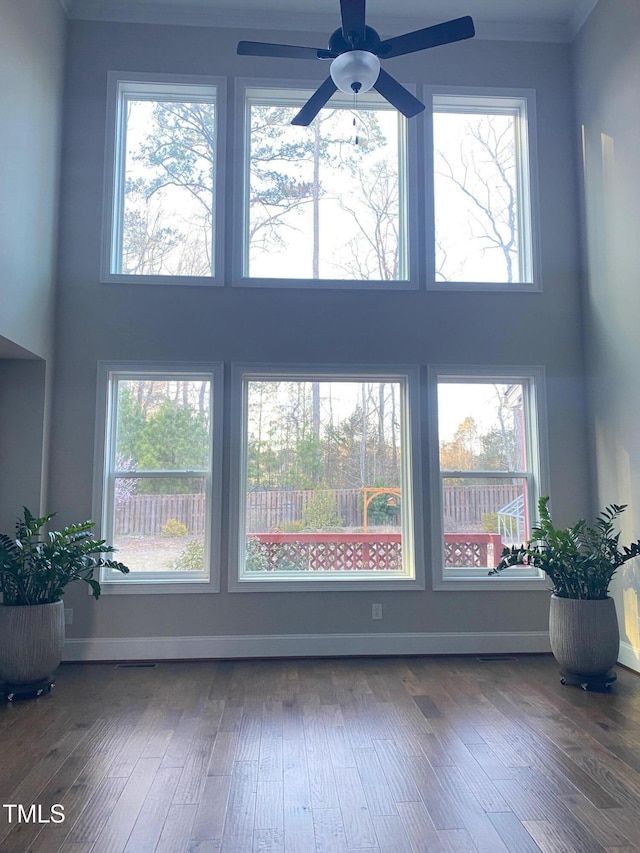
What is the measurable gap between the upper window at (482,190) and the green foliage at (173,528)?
2865 millimetres

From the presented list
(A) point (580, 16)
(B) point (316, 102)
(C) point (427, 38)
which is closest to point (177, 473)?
(B) point (316, 102)

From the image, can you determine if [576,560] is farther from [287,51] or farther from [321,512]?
[287,51]

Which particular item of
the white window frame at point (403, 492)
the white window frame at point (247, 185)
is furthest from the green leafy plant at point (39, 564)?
the white window frame at point (247, 185)

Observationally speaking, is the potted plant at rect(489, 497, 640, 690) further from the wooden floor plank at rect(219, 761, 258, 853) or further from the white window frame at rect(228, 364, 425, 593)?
the wooden floor plank at rect(219, 761, 258, 853)

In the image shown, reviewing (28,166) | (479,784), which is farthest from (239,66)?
(479,784)

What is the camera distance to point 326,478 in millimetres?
4426

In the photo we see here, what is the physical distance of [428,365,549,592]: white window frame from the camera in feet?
14.1

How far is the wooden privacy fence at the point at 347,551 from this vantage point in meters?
4.32

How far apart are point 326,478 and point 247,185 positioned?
247 cm

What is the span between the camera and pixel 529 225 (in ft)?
15.4

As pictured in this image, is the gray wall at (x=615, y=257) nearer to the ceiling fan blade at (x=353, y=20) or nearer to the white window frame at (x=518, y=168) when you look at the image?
the white window frame at (x=518, y=168)

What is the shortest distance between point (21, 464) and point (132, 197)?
2282 mm

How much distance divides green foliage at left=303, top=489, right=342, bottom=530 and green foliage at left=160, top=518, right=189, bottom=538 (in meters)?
0.93

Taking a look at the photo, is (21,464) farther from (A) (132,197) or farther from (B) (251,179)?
(B) (251,179)
